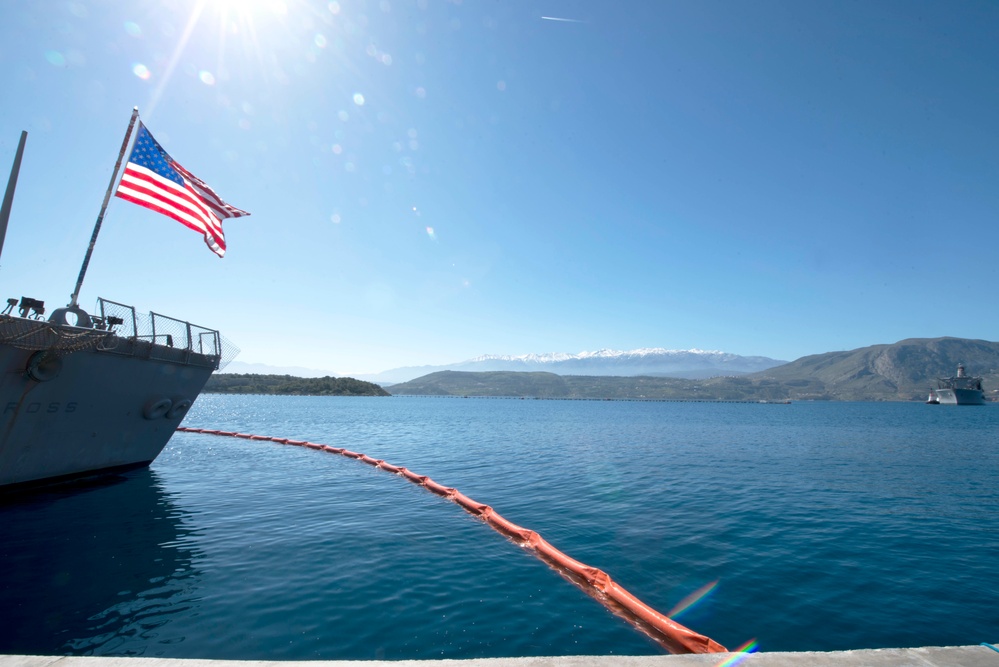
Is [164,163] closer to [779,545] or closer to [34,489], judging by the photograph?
[34,489]

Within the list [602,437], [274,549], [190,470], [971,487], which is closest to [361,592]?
[274,549]

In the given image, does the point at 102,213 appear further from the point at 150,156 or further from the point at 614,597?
the point at 614,597

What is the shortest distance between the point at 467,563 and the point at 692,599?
5.25m

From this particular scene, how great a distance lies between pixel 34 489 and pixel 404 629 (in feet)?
60.6

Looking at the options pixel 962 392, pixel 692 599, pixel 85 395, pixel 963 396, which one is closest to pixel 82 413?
Answer: pixel 85 395

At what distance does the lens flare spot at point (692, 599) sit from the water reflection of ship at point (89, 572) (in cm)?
931

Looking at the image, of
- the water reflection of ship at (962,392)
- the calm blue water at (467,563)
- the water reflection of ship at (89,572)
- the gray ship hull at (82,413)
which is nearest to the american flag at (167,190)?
the gray ship hull at (82,413)

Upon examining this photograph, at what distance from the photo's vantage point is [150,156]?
17219 mm

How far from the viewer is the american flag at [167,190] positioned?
54.9 ft

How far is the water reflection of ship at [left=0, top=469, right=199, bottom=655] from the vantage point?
752 cm

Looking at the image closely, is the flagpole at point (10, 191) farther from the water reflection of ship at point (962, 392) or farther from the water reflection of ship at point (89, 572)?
the water reflection of ship at point (962, 392)

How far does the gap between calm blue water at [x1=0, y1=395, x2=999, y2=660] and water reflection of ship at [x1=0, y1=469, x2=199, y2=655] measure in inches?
2.4

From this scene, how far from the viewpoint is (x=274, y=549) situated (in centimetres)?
1207

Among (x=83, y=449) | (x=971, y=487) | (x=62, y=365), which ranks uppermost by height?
(x=62, y=365)
